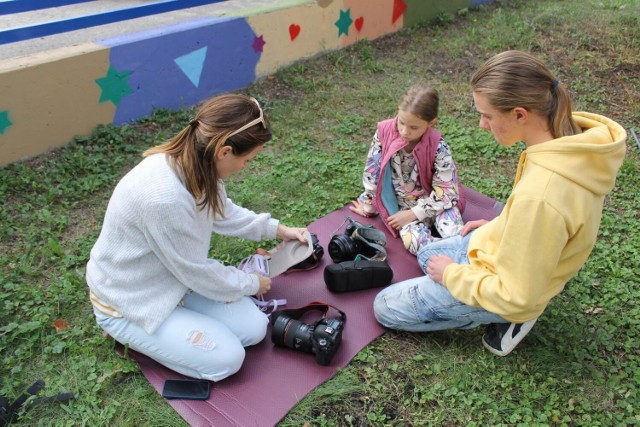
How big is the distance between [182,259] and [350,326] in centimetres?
103

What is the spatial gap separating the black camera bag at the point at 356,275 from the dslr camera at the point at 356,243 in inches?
4.6

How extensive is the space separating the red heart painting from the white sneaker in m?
3.75

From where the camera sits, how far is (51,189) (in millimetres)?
3637

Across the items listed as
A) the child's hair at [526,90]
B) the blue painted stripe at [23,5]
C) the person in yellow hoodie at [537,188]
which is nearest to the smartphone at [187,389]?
the person in yellow hoodie at [537,188]

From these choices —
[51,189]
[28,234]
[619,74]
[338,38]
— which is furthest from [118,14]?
[619,74]

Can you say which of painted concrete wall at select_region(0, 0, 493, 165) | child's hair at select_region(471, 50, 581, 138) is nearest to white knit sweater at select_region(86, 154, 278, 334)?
child's hair at select_region(471, 50, 581, 138)

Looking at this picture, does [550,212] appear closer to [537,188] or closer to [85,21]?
[537,188]

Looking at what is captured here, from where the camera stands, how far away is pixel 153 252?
2.29 meters

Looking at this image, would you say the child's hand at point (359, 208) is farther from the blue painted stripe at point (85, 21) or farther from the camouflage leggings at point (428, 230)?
the blue painted stripe at point (85, 21)

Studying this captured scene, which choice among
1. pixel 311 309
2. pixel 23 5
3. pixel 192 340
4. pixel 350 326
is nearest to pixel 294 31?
pixel 23 5

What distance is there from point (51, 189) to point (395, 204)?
2.36m

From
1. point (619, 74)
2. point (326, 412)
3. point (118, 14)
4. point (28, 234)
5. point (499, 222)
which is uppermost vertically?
point (118, 14)

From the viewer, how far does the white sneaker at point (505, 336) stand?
2586 millimetres

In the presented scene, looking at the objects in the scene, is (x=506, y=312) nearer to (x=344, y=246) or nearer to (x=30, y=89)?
(x=344, y=246)
